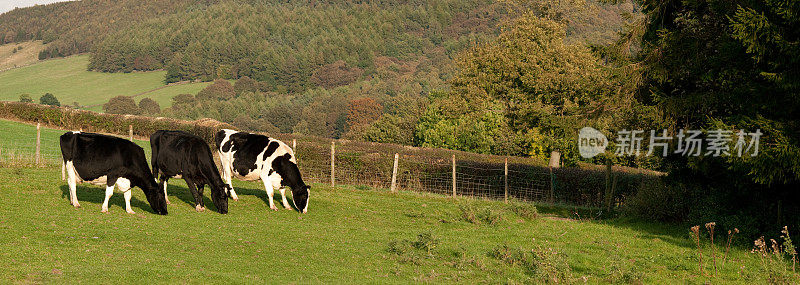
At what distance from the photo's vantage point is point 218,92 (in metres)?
149

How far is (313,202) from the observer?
64.6ft

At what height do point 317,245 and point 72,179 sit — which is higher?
point 72,179

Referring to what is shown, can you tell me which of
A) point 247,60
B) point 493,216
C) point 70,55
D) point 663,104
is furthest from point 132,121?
point 70,55

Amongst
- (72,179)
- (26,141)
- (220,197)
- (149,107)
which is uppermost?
(149,107)

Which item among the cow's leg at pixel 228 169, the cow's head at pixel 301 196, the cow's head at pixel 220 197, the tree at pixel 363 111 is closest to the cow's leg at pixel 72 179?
the cow's head at pixel 220 197

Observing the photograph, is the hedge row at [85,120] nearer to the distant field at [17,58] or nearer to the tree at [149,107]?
the tree at [149,107]

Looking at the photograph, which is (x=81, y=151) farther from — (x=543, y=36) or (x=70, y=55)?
(x=70, y=55)

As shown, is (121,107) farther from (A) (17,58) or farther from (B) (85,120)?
(A) (17,58)

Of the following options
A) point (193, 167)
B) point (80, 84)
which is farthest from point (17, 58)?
point (193, 167)

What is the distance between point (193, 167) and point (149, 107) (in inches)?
4524

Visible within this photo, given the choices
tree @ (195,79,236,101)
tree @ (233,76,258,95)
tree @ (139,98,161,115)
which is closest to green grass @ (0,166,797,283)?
tree @ (139,98,161,115)

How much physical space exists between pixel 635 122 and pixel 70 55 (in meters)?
208

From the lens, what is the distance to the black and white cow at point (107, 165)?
1460 cm

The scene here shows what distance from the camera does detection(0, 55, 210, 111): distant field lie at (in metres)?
140
